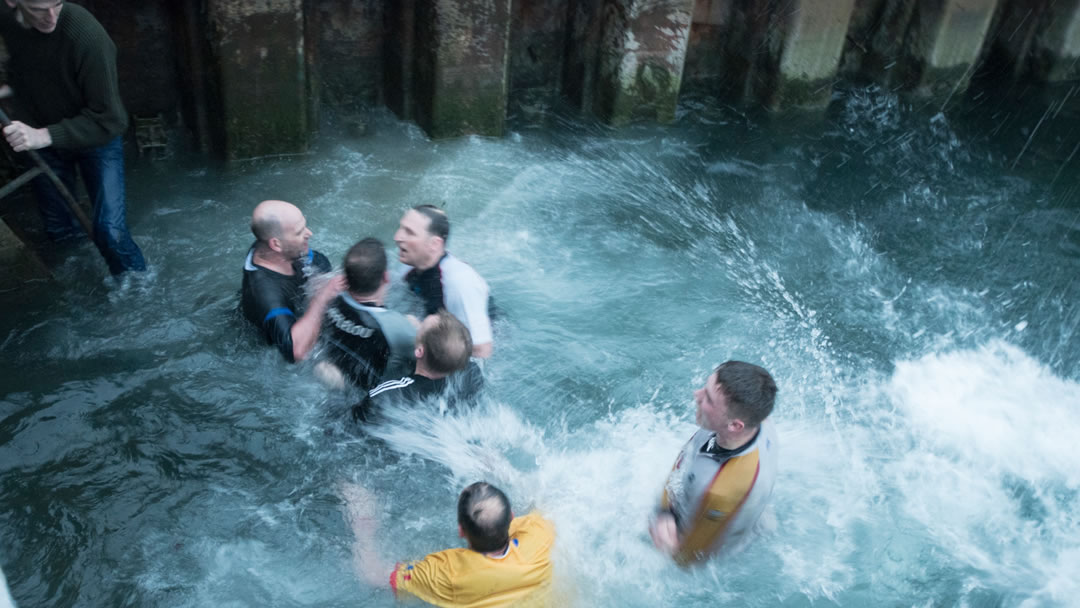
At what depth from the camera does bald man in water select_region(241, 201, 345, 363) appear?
14.3 ft

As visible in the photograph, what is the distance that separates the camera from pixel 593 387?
561cm

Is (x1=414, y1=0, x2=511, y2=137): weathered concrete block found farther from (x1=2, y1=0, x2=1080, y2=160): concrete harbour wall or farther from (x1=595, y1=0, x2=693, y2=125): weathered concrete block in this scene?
(x1=595, y1=0, x2=693, y2=125): weathered concrete block

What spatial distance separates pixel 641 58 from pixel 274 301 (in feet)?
16.8

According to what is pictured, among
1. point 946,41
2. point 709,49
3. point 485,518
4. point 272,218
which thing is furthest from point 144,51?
point 946,41

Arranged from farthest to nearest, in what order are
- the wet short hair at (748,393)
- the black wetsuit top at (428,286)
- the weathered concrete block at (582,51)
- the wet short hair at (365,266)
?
the weathered concrete block at (582,51)
the black wetsuit top at (428,286)
the wet short hair at (365,266)
the wet short hair at (748,393)

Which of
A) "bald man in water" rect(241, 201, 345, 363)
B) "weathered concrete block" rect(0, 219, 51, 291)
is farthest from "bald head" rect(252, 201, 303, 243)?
"weathered concrete block" rect(0, 219, 51, 291)

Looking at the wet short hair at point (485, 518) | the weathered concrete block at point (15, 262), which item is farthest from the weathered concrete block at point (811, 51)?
the weathered concrete block at point (15, 262)

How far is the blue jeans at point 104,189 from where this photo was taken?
5.38 metres

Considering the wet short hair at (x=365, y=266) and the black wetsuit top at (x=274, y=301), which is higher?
the wet short hair at (x=365, y=266)

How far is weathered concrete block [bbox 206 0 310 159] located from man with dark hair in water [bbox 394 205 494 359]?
2.96 m

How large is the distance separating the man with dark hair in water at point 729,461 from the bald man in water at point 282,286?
2.03 metres

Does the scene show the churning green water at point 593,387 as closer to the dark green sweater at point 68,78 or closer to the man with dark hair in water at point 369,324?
the man with dark hair in water at point 369,324

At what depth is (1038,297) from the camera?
7098 millimetres

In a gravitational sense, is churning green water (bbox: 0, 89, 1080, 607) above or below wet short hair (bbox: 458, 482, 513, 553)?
below
